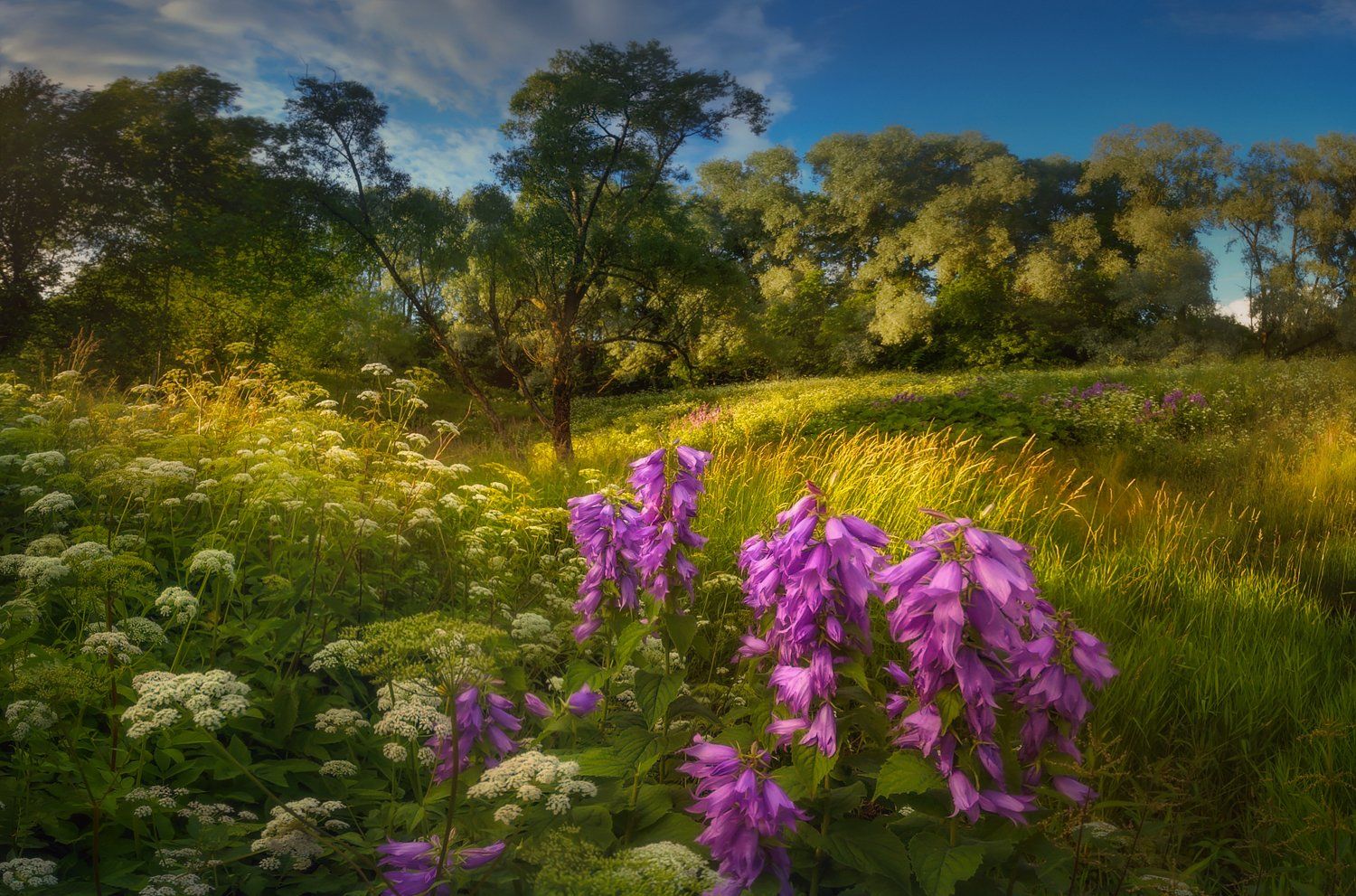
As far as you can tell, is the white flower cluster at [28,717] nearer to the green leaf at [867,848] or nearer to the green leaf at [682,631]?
the green leaf at [682,631]

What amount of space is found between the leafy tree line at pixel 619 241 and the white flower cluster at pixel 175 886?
7.57 metres

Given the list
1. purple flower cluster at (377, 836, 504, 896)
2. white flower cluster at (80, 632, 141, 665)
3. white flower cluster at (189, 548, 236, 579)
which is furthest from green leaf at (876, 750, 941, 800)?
white flower cluster at (189, 548, 236, 579)

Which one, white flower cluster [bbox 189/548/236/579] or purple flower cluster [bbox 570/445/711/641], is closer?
purple flower cluster [bbox 570/445/711/641]

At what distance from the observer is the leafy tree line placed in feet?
37.8

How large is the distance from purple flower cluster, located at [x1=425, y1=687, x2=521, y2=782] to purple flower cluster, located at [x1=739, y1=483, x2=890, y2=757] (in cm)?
73

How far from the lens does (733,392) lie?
22.3 meters

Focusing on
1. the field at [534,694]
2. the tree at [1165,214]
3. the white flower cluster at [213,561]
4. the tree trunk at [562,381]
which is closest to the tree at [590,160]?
the tree trunk at [562,381]

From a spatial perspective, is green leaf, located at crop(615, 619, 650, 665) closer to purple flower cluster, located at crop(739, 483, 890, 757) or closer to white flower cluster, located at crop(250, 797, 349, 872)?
purple flower cluster, located at crop(739, 483, 890, 757)

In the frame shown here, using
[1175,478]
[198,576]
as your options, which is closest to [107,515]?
[198,576]

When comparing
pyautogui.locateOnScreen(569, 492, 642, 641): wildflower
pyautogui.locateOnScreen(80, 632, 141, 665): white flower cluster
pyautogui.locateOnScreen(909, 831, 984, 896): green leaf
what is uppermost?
pyautogui.locateOnScreen(569, 492, 642, 641): wildflower

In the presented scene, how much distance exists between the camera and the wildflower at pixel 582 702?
1.99 metres

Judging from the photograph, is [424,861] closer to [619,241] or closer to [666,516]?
[666,516]

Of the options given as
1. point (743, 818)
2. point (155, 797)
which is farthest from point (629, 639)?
point (155, 797)

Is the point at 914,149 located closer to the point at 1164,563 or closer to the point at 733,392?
the point at 733,392
